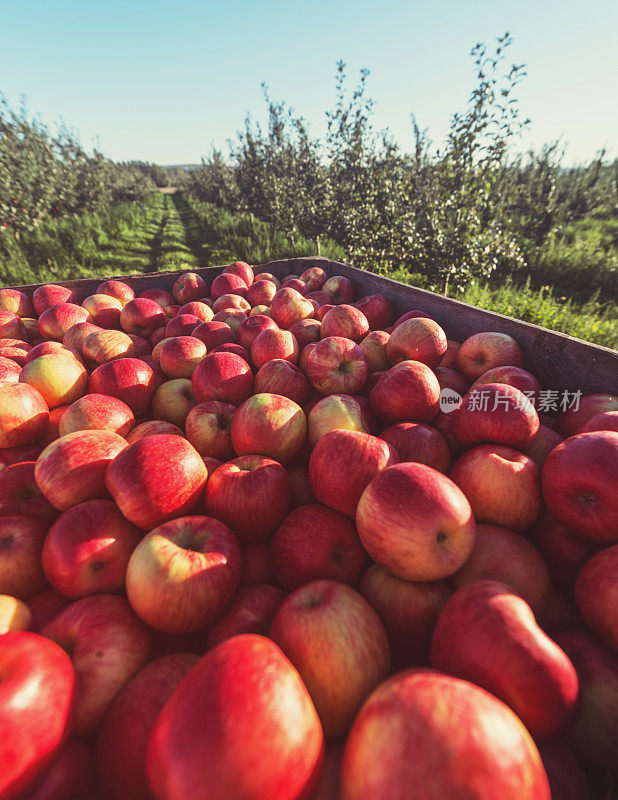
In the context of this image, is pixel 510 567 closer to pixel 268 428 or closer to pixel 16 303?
pixel 268 428

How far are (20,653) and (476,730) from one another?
1.19 meters

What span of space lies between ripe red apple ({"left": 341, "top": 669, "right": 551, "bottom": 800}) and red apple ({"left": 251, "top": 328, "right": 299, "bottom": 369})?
217cm

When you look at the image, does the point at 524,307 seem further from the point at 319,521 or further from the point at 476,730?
the point at 476,730

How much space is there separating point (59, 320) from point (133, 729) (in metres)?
3.36

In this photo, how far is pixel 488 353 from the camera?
8.30ft

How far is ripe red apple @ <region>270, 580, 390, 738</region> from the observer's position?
112 centimetres

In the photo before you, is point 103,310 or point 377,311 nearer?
point 377,311

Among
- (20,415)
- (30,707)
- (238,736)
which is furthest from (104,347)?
(238,736)

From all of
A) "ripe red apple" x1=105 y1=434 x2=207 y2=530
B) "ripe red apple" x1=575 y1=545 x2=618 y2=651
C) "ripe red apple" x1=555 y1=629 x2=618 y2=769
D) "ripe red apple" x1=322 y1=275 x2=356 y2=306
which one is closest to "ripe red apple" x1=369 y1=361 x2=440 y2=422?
"ripe red apple" x1=575 y1=545 x2=618 y2=651

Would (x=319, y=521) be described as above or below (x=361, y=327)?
below

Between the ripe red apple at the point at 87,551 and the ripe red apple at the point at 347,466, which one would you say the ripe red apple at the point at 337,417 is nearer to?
the ripe red apple at the point at 347,466

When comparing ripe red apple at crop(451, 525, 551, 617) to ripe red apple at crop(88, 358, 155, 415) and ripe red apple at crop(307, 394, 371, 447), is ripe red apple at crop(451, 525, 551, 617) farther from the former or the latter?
ripe red apple at crop(88, 358, 155, 415)

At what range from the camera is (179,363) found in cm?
275

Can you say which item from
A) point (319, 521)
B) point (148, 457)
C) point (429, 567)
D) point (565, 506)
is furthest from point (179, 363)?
point (565, 506)
